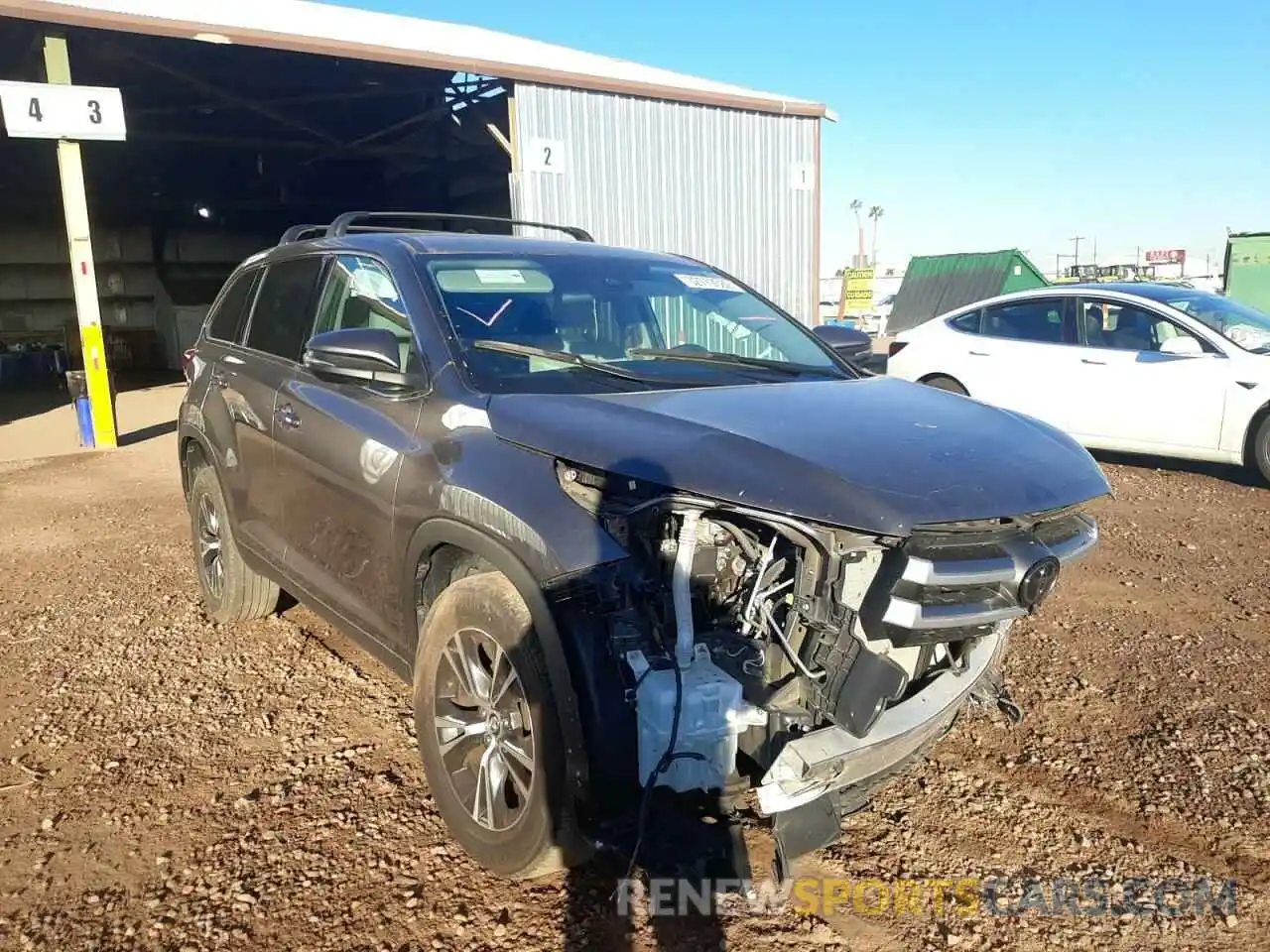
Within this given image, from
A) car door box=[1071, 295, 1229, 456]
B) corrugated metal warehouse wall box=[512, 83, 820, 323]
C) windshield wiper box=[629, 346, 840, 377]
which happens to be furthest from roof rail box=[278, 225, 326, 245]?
corrugated metal warehouse wall box=[512, 83, 820, 323]

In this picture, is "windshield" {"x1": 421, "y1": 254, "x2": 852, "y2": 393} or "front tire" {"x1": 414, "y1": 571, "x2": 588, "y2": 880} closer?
"front tire" {"x1": 414, "y1": 571, "x2": 588, "y2": 880}

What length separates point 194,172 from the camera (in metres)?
21.3

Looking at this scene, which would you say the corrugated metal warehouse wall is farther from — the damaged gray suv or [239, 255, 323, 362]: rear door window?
the damaged gray suv

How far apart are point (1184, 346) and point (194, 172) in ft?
68.0

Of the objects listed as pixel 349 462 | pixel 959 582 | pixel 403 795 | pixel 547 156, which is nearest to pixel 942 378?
pixel 547 156

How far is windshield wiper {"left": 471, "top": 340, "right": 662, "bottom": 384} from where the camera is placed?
118 inches

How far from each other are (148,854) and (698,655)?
6.09 feet

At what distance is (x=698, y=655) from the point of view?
2357 millimetres

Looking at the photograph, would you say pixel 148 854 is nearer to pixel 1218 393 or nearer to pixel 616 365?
pixel 616 365

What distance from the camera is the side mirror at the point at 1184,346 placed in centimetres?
750

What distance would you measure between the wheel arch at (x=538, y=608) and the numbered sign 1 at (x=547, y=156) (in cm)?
1011

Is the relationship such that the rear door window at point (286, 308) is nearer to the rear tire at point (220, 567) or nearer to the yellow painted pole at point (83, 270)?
the rear tire at point (220, 567)

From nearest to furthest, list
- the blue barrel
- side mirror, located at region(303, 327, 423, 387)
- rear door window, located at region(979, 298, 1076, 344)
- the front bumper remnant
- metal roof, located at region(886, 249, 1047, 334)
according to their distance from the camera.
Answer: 1. the front bumper remnant
2. side mirror, located at region(303, 327, 423, 387)
3. rear door window, located at region(979, 298, 1076, 344)
4. the blue barrel
5. metal roof, located at region(886, 249, 1047, 334)

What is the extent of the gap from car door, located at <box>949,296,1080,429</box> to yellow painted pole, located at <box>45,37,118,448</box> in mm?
9328
